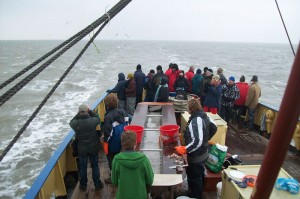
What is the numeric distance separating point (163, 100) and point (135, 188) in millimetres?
4901

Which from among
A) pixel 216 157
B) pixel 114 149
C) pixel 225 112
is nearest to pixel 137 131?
pixel 114 149

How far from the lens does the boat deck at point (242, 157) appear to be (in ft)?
16.5

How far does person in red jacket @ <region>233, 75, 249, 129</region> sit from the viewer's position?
27.8ft

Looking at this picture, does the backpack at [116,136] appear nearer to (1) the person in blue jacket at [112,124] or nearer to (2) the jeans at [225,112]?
(1) the person in blue jacket at [112,124]

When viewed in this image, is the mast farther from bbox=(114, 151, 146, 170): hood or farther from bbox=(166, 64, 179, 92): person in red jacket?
bbox=(166, 64, 179, 92): person in red jacket

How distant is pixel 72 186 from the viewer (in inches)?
232

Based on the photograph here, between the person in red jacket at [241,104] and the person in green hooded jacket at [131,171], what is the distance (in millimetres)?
6095

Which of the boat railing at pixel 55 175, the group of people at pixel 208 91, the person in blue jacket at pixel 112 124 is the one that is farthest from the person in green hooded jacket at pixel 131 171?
the group of people at pixel 208 91

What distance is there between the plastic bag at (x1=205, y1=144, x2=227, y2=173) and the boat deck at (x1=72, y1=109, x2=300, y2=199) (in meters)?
0.47

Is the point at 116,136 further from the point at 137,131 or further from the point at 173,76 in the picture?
the point at 173,76

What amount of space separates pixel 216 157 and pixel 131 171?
220 centimetres

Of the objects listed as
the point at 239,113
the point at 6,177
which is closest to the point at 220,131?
the point at 239,113

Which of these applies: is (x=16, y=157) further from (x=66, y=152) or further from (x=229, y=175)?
(x=229, y=175)

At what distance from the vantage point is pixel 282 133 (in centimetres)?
84
